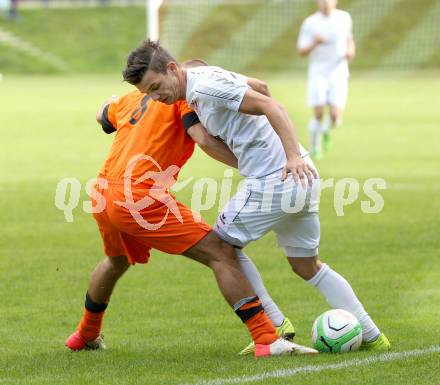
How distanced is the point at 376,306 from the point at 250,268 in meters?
1.59

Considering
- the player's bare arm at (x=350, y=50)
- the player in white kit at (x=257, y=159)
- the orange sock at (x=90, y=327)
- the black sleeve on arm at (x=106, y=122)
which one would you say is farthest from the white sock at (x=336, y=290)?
the player's bare arm at (x=350, y=50)

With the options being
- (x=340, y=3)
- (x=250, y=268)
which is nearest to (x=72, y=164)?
(x=250, y=268)

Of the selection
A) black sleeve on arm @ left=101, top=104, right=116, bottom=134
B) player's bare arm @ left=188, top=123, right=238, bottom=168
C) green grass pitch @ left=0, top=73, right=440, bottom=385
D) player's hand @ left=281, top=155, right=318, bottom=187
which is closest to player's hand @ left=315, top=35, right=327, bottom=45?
green grass pitch @ left=0, top=73, right=440, bottom=385

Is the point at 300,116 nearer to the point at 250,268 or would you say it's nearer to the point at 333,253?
the point at 333,253

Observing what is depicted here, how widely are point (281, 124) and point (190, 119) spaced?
0.66 m

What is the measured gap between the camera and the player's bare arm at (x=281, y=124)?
643 cm

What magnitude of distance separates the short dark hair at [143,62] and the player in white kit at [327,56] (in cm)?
1279

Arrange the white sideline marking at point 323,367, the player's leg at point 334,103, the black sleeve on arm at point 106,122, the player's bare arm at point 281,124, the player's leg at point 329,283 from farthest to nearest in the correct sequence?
the player's leg at point 334,103, the black sleeve on arm at point 106,122, the player's leg at point 329,283, the player's bare arm at point 281,124, the white sideline marking at point 323,367

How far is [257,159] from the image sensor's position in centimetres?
685

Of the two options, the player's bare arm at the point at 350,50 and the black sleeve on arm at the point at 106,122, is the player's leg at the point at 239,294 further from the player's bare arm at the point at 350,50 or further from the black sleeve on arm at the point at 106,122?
the player's bare arm at the point at 350,50

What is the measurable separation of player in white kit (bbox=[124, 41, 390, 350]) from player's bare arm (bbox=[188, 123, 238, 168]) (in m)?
0.03

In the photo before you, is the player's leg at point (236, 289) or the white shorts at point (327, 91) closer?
the player's leg at point (236, 289)

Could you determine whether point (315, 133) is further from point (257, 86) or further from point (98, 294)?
point (257, 86)

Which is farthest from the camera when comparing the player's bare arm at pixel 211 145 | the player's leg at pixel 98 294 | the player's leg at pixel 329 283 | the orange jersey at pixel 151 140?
the player's leg at pixel 98 294
